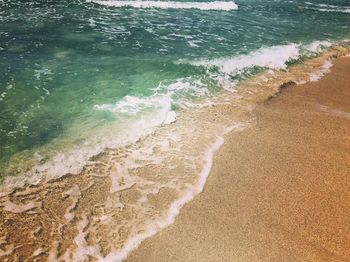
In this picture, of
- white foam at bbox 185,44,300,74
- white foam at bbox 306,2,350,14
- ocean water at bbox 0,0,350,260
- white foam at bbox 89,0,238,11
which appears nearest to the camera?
ocean water at bbox 0,0,350,260

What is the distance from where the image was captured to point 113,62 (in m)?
11.3

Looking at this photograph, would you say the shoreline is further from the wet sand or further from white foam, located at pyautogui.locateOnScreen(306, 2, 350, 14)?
white foam, located at pyautogui.locateOnScreen(306, 2, 350, 14)

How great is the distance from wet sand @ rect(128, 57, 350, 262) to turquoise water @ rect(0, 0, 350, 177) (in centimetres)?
224

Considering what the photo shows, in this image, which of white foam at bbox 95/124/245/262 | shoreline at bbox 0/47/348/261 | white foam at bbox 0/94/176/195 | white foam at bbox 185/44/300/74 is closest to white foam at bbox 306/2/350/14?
white foam at bbox 185/44/300/74

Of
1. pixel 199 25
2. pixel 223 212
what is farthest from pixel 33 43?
pixel 223 212

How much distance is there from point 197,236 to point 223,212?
2.12 feet

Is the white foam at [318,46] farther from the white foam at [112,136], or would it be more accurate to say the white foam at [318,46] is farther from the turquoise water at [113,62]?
the white foam at [112,136]

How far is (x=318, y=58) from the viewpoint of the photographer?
13164 mm

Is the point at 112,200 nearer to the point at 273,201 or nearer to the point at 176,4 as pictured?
the point at 273,201

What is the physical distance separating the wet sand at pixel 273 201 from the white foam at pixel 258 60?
3.75 m

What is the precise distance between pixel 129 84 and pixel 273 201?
19.0ft

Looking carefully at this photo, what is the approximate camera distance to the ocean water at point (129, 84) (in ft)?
19.9

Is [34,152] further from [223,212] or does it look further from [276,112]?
[276,112]

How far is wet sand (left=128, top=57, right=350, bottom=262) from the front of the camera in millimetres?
4555
